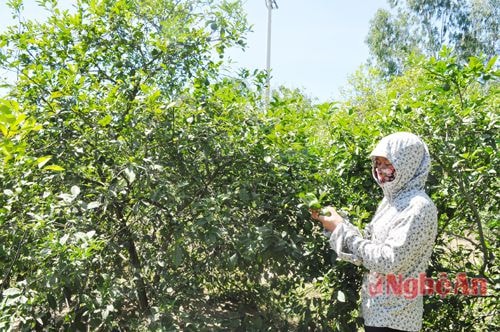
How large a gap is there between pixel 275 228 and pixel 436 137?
A: 992 mm

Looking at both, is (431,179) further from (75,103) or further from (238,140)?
(75,103)

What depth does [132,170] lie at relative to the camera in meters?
2.25

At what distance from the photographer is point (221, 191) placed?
2.76 metres

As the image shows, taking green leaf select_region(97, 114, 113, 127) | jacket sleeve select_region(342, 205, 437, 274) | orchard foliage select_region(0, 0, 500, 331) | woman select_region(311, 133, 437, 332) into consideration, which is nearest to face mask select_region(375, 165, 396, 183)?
woman select_region(311, 133, 437, 332)

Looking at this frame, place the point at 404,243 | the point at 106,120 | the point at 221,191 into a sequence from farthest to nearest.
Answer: the point at 221,191 → the point at 106,120 → the point at 404,243

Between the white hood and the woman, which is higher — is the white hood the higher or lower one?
the higher one

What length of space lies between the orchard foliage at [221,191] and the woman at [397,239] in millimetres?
390

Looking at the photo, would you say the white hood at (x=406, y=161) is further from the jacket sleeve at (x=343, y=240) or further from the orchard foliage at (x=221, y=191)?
the orchard foliage at (x=221, y=191)

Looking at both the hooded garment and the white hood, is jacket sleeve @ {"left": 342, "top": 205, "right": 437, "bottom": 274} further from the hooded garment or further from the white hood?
the white hood

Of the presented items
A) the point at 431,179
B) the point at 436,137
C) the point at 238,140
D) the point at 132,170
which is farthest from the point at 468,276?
the point at 132,170

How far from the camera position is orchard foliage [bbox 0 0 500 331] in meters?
2.46

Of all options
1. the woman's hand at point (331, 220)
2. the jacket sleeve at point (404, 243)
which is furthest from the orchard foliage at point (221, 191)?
the jacket sleeve at point (404, 243)

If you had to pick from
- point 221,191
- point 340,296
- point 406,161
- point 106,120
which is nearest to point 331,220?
point 406,161

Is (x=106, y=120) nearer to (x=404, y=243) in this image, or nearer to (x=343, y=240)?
(x=343, y=240)
